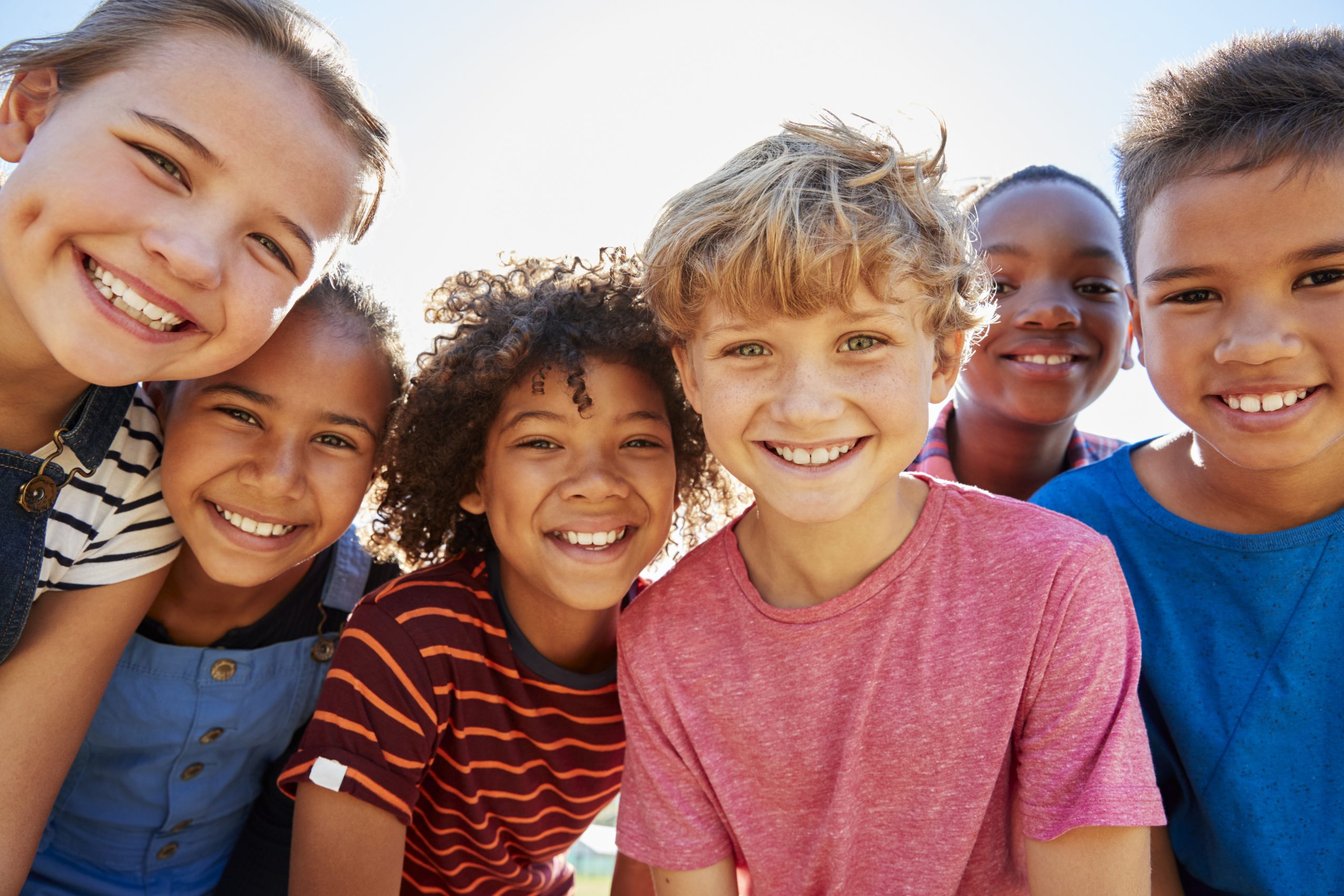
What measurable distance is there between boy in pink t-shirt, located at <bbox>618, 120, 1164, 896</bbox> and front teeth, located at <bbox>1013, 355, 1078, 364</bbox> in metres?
0.90

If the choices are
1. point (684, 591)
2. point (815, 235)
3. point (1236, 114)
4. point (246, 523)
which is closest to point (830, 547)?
point (684, 591)

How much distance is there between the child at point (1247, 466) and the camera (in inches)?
71.9

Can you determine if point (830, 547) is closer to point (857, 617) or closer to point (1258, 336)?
point (857, 617)

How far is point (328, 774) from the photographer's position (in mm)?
1921

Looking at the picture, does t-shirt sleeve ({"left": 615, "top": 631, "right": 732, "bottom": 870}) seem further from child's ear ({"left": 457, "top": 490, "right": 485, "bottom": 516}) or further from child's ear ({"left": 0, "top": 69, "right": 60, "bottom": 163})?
child's ear ({"left": 0, "top": 69, "right": 60, "bottom": 163})

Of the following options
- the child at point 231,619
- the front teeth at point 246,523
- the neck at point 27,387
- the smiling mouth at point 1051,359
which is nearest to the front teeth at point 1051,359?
the smiling mouth at point 1051,359

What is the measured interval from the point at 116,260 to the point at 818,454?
4.65 feet

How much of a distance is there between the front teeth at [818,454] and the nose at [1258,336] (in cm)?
79

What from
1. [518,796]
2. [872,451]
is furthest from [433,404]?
[872,451]

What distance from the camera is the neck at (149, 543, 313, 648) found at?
7.75 ft

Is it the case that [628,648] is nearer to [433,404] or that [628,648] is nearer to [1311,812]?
[433,404]

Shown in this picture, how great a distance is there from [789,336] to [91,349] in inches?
53.0

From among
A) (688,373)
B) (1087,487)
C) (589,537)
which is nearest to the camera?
(688,373)

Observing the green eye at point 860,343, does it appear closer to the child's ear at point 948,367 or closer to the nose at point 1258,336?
the child's ear at point 948,367
